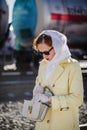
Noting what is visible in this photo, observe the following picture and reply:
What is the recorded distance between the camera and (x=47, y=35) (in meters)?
3.66

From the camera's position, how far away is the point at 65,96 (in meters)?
3.60

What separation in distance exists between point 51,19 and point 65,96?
43.4 ft

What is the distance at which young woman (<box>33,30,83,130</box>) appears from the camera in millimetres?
3572

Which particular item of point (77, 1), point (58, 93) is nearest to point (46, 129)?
point (58, 93)

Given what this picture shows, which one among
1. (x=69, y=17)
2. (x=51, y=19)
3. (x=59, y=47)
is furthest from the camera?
(x=69, y=17)

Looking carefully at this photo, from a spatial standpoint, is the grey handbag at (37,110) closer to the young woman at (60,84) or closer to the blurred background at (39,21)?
the young woman at (60,84)

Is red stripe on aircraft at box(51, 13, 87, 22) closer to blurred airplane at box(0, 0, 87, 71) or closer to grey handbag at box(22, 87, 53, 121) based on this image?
blurred airplane at box(0, 0, 87, 71)

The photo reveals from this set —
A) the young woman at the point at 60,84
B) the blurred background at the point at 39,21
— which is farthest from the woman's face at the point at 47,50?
the blurred background at the point at 39,21

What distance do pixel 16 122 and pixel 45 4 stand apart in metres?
9.95

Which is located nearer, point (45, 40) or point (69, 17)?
point (45, 40)

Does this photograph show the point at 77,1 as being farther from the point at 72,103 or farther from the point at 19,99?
the point at 72,103

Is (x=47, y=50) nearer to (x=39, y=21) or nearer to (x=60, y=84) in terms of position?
(x=60, y=84)

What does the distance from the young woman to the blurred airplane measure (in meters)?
13.0

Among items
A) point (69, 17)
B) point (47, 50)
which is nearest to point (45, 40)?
point (47, 50)
